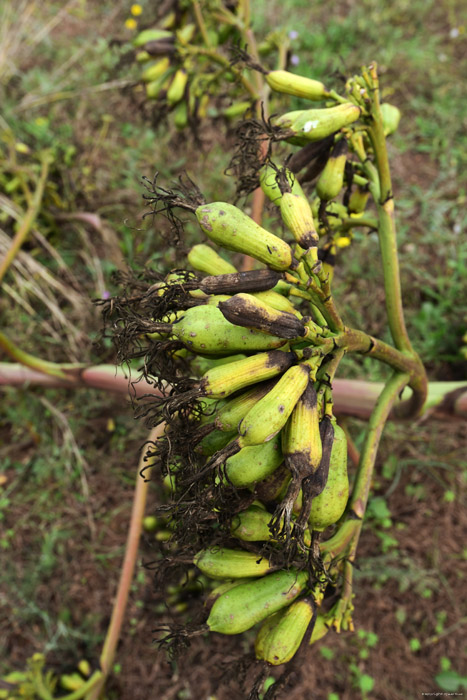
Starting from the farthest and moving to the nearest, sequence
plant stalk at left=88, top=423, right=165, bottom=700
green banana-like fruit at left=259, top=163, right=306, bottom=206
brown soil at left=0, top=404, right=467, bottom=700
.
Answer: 1. brown soil at left=0, top=404, right=467, bottom=700
2. plant stalk at left=88, top=423, right=165, bottom=700
3. green banana-like fruit at left=259, top=163, right=306, bottom=206

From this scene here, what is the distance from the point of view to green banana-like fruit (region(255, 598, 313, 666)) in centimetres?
165

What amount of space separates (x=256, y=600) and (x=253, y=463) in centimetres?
48

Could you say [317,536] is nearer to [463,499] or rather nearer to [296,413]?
[296,413]

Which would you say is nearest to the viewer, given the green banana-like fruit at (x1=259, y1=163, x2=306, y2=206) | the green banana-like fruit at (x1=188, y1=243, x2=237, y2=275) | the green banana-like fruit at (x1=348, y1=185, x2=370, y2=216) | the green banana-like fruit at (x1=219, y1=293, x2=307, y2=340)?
the green banana-like fruit at (x1=219, y1=293, x2=307, y2=340)

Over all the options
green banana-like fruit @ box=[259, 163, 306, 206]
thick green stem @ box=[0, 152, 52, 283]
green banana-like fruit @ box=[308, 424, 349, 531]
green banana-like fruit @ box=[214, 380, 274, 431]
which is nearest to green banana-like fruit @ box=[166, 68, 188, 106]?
thick green stem @ box=[0, 152, 52, 283]

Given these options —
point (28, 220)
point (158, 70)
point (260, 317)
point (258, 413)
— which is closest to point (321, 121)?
point (260, 317)

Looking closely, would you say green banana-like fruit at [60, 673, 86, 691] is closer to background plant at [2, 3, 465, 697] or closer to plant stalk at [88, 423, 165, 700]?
plant stalk at [88, 423, 165, 700]

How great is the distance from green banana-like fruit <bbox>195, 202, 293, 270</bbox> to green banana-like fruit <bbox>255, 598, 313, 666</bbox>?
3.53ft

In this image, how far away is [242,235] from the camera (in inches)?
62.4

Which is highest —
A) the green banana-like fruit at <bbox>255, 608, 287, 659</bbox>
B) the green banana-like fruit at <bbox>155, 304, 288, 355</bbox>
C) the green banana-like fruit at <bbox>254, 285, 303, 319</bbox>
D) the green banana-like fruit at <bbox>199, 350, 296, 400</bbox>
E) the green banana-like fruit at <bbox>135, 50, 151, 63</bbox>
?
the green banana-like fruit at <bbox>135, 50, 151, 63</bbox>

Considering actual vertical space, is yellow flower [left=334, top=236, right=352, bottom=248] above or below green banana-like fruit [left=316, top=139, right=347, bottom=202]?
below

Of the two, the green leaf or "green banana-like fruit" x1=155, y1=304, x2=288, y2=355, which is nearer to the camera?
"green banana-like fruit" x1=155, y1=304, x2=288, y2=355

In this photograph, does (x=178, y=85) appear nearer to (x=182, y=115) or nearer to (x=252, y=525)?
(x=182, y=115)

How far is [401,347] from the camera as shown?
221cm
